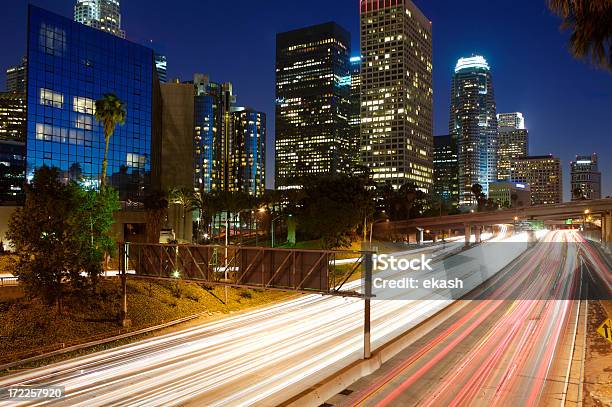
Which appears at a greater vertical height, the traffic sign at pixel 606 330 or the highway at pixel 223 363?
the traffic sign at pixel 606 330

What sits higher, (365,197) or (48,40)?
(48,40)

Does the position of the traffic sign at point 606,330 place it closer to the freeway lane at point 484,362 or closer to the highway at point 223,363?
the freeway lane at point 484,362

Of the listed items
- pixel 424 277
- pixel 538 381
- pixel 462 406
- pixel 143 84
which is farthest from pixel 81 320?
pixel 143 84

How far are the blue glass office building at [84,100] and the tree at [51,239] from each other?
150 feet

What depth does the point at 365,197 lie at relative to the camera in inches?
4309

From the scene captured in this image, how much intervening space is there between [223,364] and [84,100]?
74012 mm

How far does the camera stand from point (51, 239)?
36.1 metres

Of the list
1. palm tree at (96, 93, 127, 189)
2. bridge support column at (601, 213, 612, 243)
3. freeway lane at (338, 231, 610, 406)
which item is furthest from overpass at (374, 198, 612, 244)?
palm tree at (96, 93, 127, 189)

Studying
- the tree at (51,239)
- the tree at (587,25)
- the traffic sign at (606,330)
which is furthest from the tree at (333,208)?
the tree at (587,25)

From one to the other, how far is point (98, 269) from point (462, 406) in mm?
30127

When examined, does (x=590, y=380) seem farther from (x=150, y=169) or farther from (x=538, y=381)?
(x=150, y=169)

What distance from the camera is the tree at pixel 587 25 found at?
12.8 metres

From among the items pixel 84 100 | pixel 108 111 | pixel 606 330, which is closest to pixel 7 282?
pixel 108 111

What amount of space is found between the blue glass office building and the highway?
2268 inches
